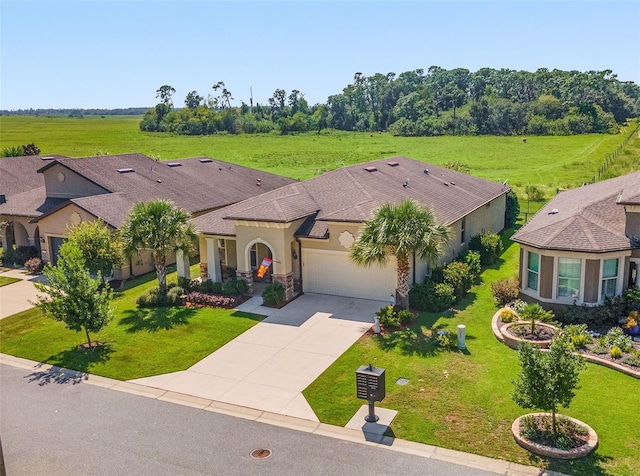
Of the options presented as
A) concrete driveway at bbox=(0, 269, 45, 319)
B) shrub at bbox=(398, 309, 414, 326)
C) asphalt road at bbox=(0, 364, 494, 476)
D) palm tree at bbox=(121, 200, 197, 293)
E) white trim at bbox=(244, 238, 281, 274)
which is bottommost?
concrete driveway at bbox=(0, 269, 45, 319)

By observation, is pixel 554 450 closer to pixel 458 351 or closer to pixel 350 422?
pixel 350 422

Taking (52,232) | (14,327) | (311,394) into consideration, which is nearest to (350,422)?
(311,394)

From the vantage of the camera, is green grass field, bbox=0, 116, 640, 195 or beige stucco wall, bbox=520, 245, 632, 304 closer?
beige stucco wall, bbox=520, 245, 632, 304

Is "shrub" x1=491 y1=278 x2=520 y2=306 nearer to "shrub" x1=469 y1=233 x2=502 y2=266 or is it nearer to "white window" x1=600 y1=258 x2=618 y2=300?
"white window" x1=600 y1=258 x2=618 y2=300

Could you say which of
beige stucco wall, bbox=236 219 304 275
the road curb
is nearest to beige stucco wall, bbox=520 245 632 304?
beige stucco wall, bbox=236 219 304 275

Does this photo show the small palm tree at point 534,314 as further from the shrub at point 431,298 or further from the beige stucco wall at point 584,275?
the shrub at point 431,298

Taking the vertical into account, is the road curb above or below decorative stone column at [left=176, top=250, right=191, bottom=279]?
below
